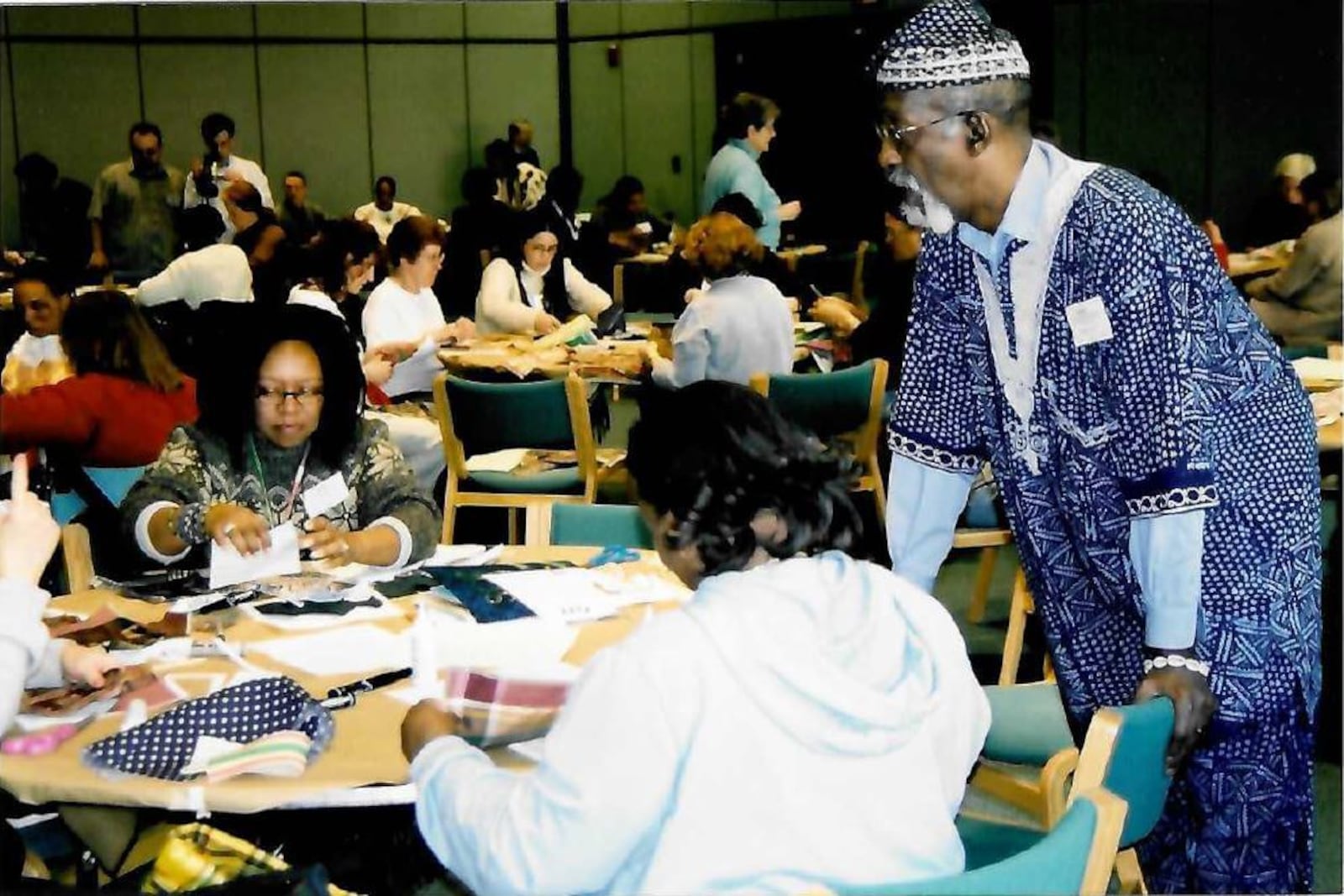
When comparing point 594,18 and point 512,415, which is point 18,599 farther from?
point 594,18

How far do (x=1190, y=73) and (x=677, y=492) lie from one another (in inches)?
319

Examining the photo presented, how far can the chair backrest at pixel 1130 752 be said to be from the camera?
64.6 inches

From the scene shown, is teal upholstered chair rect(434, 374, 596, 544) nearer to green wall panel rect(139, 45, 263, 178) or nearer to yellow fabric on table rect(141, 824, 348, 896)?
green wall panel rect(139, 45, 263, 178)

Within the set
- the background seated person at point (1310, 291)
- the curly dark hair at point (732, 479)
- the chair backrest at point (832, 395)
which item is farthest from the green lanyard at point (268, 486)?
the background seated person at point (1310, 291)

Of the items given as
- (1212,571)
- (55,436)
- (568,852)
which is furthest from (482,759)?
(55,436)

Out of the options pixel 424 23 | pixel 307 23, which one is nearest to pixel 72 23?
pixel 307 23

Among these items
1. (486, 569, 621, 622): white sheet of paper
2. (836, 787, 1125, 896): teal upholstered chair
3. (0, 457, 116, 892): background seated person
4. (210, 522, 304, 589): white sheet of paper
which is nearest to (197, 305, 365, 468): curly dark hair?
(210, 522, 304, 589): white sheet of paper

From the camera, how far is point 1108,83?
8.97 m

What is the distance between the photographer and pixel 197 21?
705 centimetres

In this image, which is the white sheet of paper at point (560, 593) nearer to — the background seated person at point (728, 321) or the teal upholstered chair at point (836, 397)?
the teal upholstered chair at point (836, 397)

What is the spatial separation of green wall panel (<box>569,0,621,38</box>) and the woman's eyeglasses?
1751 millimetres

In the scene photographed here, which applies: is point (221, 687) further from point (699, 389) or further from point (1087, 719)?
point (1087, 719)

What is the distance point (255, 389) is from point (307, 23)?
10.1ft

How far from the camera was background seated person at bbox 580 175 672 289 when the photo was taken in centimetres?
857
